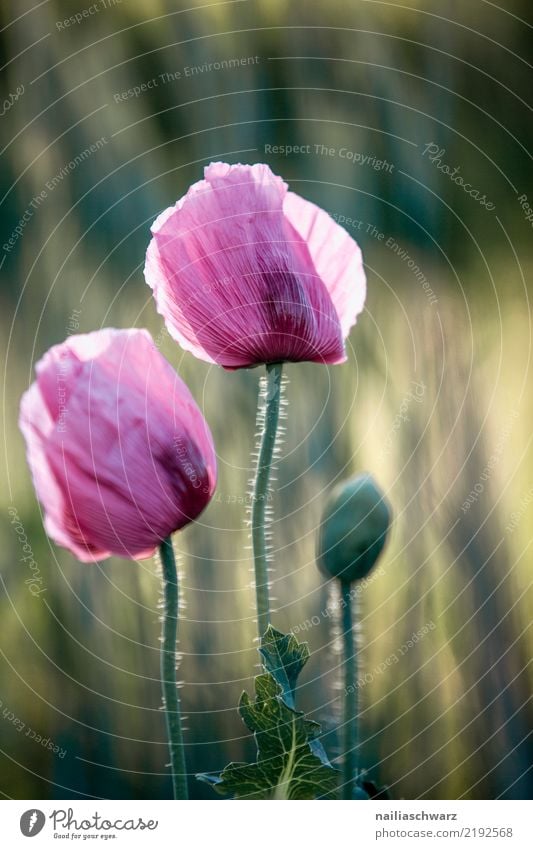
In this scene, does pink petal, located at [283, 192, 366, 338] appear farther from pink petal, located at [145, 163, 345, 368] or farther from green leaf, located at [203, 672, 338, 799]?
green leaf, located at [203, 672, 338, 799]

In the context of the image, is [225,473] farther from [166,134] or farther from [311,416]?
[166,134]

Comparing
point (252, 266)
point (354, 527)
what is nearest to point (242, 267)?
point (252, 266)

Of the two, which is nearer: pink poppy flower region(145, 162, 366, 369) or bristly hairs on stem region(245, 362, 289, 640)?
pink poppy flower region(145, 162, 366, 369)

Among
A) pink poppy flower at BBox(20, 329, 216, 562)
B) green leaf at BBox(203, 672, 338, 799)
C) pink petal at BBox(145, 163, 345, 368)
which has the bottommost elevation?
green leaf at BBox(203, 672, 338, 799)

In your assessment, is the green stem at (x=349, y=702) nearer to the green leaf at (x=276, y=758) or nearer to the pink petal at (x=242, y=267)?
the green leaf at (x=276, y=758)

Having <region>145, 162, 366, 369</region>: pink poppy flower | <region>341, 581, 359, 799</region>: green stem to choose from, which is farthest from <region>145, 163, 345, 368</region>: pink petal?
<region>341, 581, 359, 799</region>: green stem

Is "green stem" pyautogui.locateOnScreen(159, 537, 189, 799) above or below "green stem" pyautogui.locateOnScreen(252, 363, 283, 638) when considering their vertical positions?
below

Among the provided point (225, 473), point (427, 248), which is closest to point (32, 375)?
point (225, 473)
